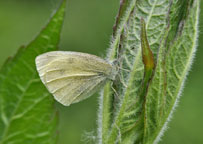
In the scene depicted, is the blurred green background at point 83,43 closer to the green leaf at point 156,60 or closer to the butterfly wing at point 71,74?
the butterfly wing at point 71,74

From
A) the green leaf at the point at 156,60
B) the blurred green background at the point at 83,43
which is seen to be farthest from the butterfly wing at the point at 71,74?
the blurred green background at the point at 83,43

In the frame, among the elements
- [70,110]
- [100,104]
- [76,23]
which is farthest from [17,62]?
[76,23]

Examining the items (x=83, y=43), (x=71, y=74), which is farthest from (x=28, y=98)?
(x=83, y=43)

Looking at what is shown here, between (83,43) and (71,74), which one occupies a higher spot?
(71,74)

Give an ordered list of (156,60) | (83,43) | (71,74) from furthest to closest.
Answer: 1. (83,43)
2. (71,74)
3. (156,60)

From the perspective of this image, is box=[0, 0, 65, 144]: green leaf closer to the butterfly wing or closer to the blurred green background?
the butterfly wing

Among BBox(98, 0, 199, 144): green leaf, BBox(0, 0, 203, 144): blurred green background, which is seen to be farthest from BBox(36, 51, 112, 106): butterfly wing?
BBox(0, 0, 203, 144): blurred green background

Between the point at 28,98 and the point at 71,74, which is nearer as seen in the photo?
the point at 28,98

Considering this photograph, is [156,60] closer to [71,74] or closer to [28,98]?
[28,98]
